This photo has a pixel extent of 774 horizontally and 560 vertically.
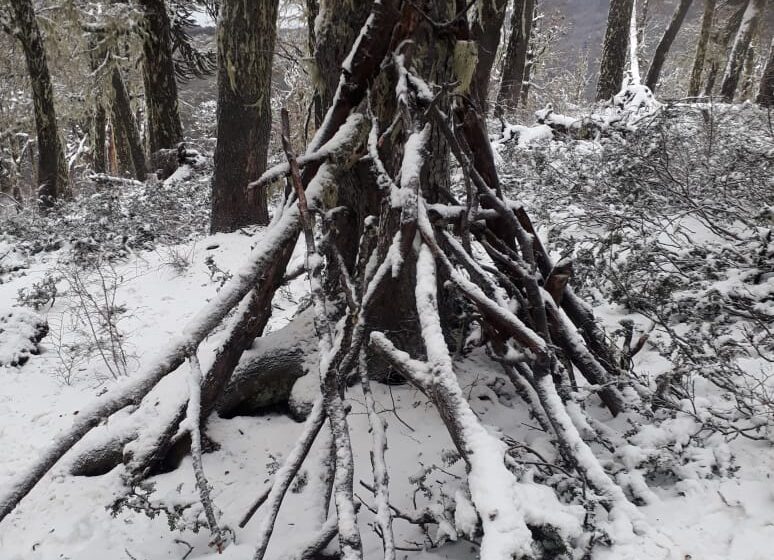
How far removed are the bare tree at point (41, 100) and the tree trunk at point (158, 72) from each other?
108 inches

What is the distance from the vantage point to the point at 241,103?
5.93m

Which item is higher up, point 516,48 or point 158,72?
point 516,48

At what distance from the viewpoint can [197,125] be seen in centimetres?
2562

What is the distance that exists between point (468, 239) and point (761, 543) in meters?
1.16

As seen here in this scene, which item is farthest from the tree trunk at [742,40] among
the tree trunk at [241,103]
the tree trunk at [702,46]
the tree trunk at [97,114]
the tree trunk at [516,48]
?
the tree trunk at [97,114]

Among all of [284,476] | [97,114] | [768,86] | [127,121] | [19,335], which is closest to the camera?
[284,476]

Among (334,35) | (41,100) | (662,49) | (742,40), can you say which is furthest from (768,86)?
(41,100)

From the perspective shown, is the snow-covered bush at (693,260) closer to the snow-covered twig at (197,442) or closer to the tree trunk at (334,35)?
the snow-covered twig at (197,442)

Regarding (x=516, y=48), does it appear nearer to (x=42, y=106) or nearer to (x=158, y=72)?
(x=158, y=72)

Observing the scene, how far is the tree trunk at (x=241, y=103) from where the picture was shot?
227 inches

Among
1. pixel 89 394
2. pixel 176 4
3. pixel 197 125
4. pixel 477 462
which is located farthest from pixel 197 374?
pixel 197 125

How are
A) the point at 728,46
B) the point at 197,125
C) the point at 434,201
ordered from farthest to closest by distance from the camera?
the point at 197,125
the point at 728,46
the point at 434,201

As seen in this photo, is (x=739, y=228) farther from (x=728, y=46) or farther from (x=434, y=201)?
(x=728, y=46)

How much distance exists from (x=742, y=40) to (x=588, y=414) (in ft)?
41.5
